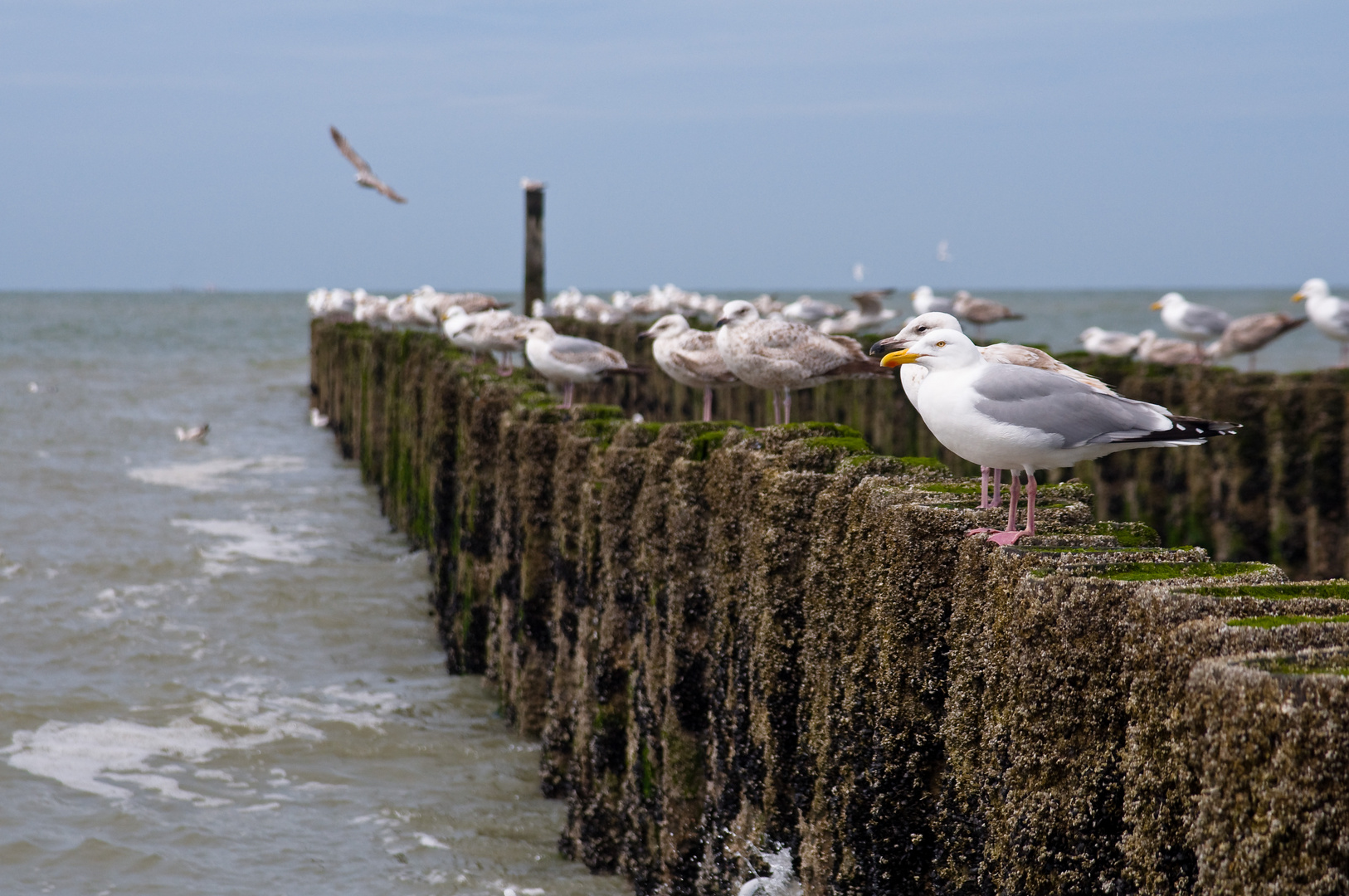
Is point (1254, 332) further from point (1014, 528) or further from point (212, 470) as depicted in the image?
point (1014, 528)

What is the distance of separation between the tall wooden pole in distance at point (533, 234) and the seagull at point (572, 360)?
13.0 meters

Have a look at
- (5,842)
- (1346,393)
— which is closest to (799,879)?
(5,842)

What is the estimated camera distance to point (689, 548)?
18.0 ft

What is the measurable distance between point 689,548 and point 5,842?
3666 mm

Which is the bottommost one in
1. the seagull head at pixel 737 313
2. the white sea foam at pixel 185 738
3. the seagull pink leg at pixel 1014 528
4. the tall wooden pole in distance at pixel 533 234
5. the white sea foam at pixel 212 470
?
the white sea foam at pixel 185 738

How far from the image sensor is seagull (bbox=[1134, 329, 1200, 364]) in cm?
1888

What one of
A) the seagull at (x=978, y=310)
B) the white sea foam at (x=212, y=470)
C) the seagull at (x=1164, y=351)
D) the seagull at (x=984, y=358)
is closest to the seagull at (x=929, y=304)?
the seagull at (x=978, y=310)

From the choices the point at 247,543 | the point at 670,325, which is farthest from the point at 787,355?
the point at 247,543

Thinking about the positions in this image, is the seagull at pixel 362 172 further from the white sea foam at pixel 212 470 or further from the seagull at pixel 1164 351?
the seagull at pixel 1164 351

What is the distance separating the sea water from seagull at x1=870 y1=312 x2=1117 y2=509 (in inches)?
103

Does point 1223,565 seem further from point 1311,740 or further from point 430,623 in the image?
point 430,623

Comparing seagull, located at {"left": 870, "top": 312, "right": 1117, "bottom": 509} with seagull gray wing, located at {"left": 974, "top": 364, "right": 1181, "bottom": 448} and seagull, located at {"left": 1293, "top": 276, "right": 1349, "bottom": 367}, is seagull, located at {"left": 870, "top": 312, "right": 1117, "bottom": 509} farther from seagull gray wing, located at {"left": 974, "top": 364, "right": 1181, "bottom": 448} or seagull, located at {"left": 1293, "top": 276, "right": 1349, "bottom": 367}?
seagull, located at {"left": 1293, "top": 276, "right": 1349, "bottom": 367}

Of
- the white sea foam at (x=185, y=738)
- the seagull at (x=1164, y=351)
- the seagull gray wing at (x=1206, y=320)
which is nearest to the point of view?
the white sea foam at (x=185, y=738)

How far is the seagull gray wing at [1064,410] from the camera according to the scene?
3.83 m
